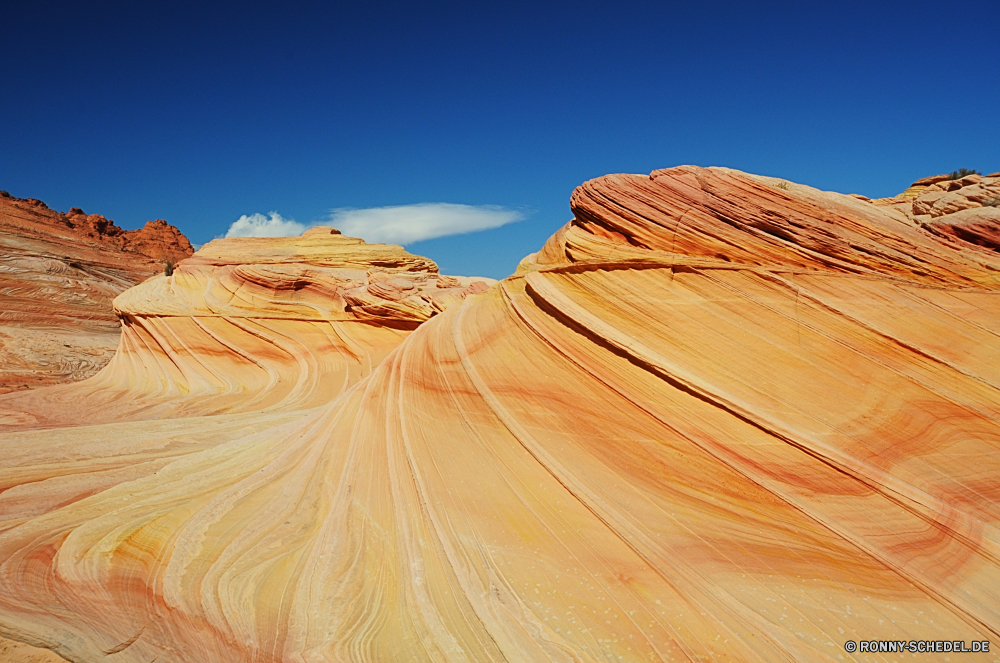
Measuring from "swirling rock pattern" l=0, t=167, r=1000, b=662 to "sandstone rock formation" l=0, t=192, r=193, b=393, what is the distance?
12764 millimetres

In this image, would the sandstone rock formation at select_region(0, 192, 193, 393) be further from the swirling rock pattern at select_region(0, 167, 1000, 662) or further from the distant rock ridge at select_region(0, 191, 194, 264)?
the swirling rock pattern at select_region(0, 167, 1000, 662)

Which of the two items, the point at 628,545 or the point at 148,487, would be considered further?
the point at 148,487

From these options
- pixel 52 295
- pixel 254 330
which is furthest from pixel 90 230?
pixel 254 330

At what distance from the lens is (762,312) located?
5.41 meters

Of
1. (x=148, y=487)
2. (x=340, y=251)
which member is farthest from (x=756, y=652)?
(x=340, y=251)

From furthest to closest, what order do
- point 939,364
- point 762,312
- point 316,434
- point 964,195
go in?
1. point 316,434
2. point 964,195
3. point 762,312
4. point 939,364

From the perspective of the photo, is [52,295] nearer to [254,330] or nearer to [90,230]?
[254,330]

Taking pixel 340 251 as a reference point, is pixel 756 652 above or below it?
below

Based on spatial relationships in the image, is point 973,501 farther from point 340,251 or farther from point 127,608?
point 340,251

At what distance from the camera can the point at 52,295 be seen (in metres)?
22.2

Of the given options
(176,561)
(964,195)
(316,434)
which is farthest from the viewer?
(316,434)

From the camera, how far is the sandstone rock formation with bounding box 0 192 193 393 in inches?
648

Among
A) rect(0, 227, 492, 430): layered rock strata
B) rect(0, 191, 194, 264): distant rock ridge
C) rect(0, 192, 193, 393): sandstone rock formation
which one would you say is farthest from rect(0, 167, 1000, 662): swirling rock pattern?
rect(0, 191, 194, 264): distant rock ridge

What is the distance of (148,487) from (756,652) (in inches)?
234
